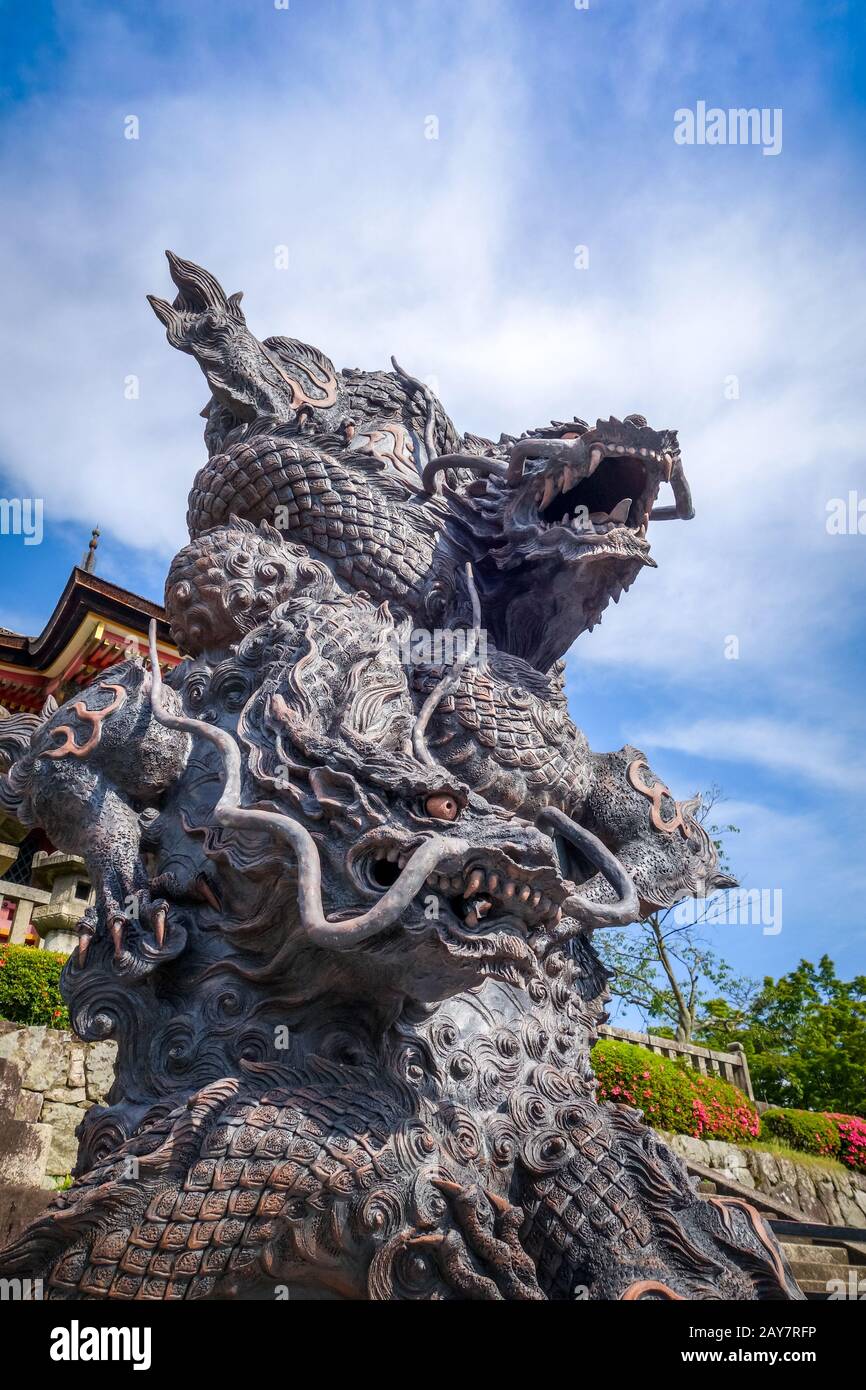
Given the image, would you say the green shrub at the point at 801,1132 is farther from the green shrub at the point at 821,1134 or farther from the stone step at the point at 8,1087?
the stone step at the point at 8,1087

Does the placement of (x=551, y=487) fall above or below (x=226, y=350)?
below

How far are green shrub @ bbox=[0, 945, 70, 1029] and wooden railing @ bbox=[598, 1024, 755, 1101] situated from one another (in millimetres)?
7384

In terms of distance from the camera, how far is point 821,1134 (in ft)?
42.5

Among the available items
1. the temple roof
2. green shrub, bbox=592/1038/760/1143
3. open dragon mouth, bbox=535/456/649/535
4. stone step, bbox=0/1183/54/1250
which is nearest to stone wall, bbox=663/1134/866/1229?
green shrub, bbox=592/1038/760/1143

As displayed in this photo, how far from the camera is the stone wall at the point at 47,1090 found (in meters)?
5.23

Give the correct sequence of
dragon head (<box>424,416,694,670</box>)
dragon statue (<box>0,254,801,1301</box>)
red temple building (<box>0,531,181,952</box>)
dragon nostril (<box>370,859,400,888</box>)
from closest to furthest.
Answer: dragon statue (<box>0,254,801,1301</box>), dragon nostril (<box>370,859,400,888</box>), dragon head (<box>424,416,694,670</box>), red temple building (<box>0,531,181,952</box>)

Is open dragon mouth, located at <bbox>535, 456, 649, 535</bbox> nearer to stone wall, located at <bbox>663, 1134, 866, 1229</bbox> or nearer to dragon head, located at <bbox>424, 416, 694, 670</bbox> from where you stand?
dragon head, located at <bbox>424, 416, 694, 670</bbox>

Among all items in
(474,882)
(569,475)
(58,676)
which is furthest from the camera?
(58,676)

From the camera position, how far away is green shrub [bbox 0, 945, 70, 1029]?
697 cm

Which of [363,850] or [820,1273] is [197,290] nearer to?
[363,850]

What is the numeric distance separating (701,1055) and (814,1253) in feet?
22.9

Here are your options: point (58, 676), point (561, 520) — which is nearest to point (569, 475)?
point (561, 520)

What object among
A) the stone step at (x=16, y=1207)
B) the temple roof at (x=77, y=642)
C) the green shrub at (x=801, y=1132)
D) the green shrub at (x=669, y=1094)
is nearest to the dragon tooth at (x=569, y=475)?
the stone step at (x=16, y=1207)

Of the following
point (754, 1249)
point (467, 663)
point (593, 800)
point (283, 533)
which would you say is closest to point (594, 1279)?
point (754, 1249)
